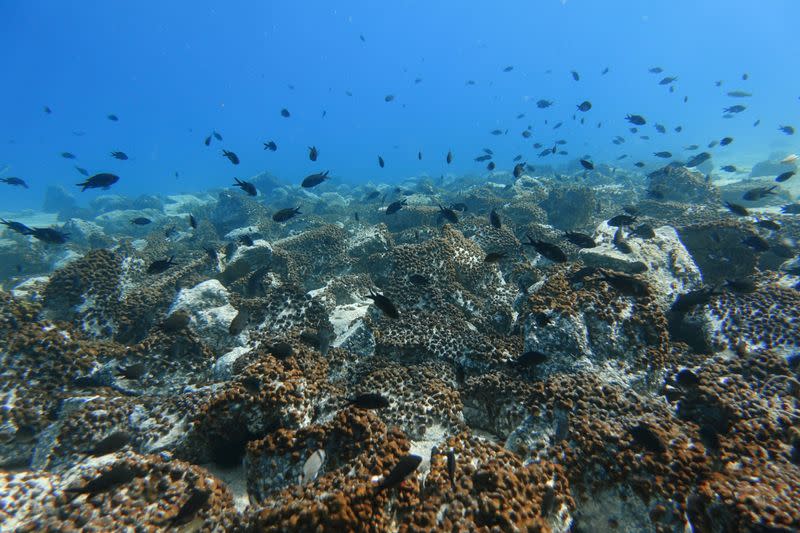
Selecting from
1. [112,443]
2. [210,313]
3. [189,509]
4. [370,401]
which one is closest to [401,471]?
[370,401]

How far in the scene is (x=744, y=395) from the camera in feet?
16.3

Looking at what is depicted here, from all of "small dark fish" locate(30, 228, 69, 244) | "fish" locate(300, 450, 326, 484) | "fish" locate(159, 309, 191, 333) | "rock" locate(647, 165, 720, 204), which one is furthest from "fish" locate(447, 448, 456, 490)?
"rock" locate(647, 165, 720, 204)

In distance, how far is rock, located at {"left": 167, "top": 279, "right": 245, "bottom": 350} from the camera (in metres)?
7.37

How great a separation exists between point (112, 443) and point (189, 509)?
185 centimetres

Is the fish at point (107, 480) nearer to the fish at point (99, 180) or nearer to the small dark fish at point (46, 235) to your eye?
the fish at point (99, 180)

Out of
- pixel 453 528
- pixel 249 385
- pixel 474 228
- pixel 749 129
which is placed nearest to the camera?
pixel 453 528

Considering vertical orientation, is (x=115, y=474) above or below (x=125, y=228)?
below

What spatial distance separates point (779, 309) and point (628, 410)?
5445 millimetres

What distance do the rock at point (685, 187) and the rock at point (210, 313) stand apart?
70.1ft

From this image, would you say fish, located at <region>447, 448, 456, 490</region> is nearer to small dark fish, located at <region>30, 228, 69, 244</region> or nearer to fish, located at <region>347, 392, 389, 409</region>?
fish, located at <region>347, 392, 389, 409</region>

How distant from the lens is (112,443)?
184 inches

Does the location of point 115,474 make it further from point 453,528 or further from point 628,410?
point 628,410

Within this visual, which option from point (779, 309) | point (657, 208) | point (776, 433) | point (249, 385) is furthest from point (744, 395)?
point (657, 208)

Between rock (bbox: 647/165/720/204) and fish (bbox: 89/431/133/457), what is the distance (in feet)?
76.3
